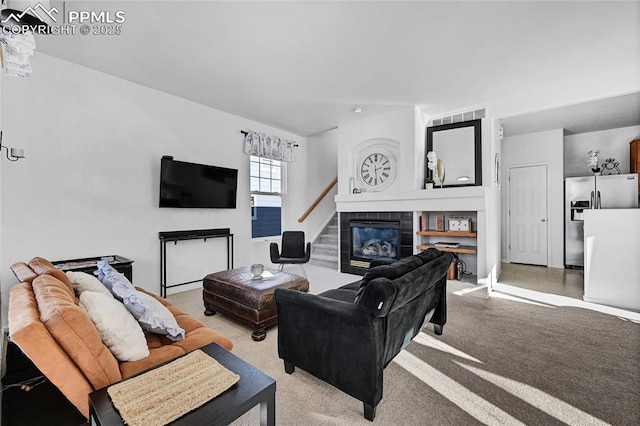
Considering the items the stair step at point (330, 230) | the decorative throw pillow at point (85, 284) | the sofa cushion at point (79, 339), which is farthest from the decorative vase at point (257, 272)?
the stair step at point (330, 230)

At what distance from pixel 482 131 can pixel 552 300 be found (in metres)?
2.56

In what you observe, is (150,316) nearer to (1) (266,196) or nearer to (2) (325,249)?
(1) (266,196)

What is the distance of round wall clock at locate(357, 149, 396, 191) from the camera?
15.8ft

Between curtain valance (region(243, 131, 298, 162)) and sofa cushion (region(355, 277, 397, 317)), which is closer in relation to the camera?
sofa cushion (region(355, 277, 397, 317))

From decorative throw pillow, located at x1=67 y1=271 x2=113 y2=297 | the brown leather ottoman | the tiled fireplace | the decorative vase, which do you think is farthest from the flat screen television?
the tiled fireplace

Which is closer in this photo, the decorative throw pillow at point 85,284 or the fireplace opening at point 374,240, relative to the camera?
the decorative throw pillow at point 85,284

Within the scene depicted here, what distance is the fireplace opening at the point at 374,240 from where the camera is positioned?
15.1ft

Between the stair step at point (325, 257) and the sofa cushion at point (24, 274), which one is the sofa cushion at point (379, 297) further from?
the stair step at point (325, 257)

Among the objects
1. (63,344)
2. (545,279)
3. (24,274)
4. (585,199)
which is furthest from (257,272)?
(585,199)

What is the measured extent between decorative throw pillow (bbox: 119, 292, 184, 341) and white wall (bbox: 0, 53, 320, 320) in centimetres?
204

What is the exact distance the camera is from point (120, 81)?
3.44 m

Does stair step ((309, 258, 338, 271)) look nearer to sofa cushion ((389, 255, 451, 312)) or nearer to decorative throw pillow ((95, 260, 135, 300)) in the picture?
sofa cushion ((389, 255, 451, 312))

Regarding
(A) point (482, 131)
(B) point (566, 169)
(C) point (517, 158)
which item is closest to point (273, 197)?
(A) point (482, 131)

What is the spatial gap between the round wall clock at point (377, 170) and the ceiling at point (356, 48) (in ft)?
3.48
